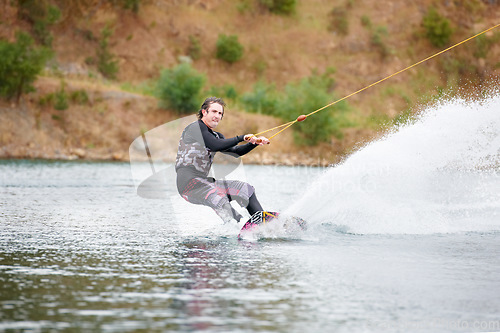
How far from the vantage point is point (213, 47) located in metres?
58.4

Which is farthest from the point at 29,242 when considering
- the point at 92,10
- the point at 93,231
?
the point at 92,10

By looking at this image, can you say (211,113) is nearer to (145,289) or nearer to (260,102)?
(145,289)

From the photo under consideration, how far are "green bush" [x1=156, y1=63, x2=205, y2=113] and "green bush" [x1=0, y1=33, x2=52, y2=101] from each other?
306 inches

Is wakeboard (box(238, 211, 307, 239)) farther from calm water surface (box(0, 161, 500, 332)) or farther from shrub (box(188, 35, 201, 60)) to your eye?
shrub (box(188, 35, 201, 60))

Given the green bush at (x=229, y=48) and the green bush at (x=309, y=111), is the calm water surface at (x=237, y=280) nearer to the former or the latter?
the green bush at (x=309, y=111)

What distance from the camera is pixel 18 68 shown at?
38.7 metres

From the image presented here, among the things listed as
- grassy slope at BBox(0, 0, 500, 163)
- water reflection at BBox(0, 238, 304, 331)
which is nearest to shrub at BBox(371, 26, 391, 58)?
grassy slope at BBox(0, 0, 500, 163)

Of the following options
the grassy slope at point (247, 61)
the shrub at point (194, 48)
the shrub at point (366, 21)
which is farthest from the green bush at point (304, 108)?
the shrub at point (366, 21)

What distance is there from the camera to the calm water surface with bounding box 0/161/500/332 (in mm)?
4367

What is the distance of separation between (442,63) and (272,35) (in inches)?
640

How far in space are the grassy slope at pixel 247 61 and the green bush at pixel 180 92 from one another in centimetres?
77

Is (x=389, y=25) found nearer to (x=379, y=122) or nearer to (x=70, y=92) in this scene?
(x=379, y=122)

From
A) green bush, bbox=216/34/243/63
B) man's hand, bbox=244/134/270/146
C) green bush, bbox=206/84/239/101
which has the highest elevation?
green bush, bbox=216/34/243/63

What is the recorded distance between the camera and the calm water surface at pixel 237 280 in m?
4.37
